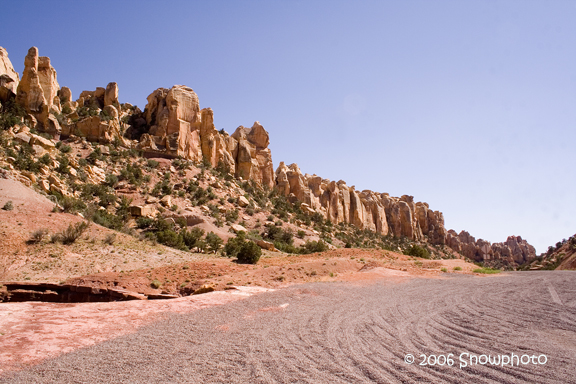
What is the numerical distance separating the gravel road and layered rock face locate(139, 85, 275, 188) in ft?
139

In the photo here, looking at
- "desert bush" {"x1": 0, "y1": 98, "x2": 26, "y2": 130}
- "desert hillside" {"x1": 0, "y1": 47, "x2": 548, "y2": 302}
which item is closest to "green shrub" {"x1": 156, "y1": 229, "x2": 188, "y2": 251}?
"desert hillside" {"x1": 0, "y1": 47, "x2": 548, "y2": 302}

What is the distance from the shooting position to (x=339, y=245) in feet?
160

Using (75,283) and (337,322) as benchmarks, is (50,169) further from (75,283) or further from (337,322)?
(337,322)

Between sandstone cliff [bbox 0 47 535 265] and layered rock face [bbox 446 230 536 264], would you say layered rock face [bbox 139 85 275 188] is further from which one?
layered rock face [bbox 446 230 536 264]

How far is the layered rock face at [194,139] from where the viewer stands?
48031 millimetres

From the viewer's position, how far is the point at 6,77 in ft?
125

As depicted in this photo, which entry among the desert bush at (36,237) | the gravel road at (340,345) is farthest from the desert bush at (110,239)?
the gravel road at (340,345)

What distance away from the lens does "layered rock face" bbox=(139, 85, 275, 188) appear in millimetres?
48031

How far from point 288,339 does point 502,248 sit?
3691 inches

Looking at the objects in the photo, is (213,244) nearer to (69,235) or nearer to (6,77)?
(69,235)

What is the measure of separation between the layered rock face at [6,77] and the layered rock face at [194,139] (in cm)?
1524

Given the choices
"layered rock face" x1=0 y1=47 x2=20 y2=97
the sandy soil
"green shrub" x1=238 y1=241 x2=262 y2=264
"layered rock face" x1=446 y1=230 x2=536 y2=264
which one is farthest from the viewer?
"layered rock face" x1=446 y1=230 x2=536 y2=264

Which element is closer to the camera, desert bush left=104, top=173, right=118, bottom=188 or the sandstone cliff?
desert bush left=104, top=173, right=118, bottom=188

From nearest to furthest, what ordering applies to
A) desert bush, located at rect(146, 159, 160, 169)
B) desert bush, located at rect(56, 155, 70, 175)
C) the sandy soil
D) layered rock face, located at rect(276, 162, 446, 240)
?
the sandy soil → desert bush, located at rect(56, 155, 70, 175) → desert bush, located at rect(146, 159, 160, 169) → layered rock face, located at rect(276, 162, 446, 240)
